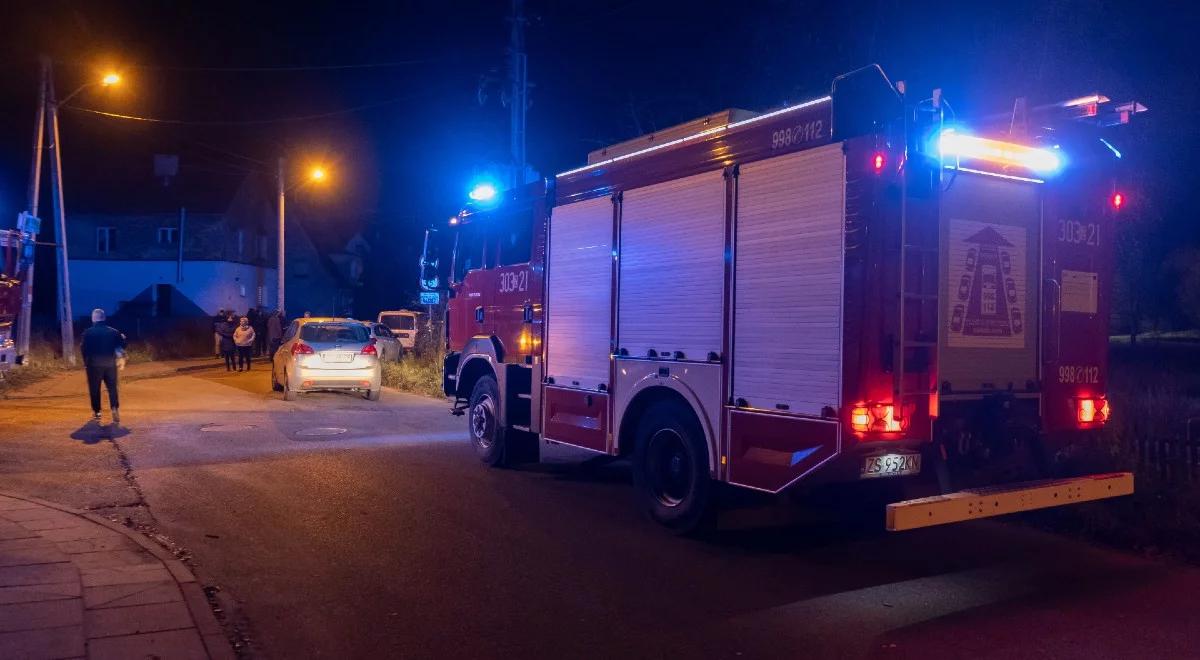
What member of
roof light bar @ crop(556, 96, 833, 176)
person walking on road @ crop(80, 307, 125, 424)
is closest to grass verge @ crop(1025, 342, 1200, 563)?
roof light bar @ crop(556, 96, 833, 176)

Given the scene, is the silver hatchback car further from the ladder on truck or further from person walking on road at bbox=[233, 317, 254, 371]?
the ladder on truck

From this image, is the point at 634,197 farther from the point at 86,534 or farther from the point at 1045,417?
the point at 86,534

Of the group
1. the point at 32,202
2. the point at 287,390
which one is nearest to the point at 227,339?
the point at 32,202

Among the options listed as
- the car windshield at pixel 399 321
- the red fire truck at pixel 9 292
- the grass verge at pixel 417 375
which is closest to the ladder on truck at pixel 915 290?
the grass verge at pixel 417 375

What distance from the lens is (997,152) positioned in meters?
7.08

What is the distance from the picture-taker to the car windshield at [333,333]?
18.7 metres

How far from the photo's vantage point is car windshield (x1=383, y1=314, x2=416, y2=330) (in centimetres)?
3447

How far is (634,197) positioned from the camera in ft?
28.4

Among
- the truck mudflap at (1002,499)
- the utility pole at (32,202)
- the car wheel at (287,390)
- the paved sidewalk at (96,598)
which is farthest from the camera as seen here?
the utility pole at (32,202)

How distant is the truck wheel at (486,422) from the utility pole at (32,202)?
14700mm

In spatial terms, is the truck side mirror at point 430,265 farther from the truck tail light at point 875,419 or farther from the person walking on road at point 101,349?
the truck tail light at point 875,419

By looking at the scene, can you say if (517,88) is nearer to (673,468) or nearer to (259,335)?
(673,468)

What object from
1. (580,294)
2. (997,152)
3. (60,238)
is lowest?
(580,294)

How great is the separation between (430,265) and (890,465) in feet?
24.5
